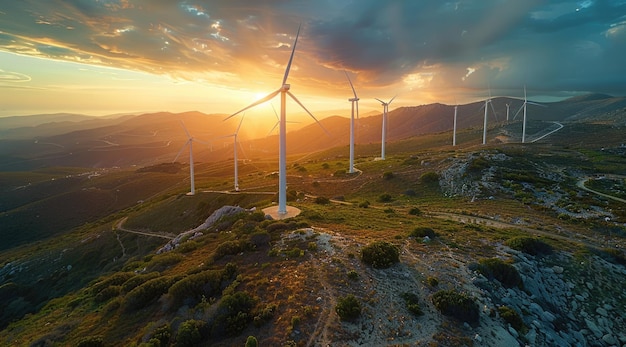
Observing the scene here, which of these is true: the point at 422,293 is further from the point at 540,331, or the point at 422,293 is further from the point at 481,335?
the point at 540,331

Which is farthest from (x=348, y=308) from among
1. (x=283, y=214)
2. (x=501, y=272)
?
(x=283, y=214)

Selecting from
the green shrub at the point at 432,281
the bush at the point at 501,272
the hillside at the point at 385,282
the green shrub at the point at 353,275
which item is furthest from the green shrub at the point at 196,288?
the bush at the point at 501,272

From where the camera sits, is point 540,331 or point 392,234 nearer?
point 540,331

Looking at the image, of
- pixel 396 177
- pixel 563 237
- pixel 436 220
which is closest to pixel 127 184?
pixel 396 177

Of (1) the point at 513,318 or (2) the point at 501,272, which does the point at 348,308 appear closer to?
(1) the point at 513,318

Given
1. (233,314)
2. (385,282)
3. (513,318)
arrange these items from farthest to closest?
(385,282) < (233,314) < (513,318)

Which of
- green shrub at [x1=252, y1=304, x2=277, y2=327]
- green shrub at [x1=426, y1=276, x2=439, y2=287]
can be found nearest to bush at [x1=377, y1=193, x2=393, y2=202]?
green shrub at [x1=426, y1=276, x2=439, y2=287]
